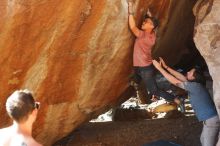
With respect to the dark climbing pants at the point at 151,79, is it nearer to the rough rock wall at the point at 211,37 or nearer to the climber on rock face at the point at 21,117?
the rough rock wall at the point at 211,37

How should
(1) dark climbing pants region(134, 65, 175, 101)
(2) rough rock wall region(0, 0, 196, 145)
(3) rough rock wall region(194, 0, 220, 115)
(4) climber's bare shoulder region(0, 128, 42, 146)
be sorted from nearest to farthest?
(4) climber's bare shoulder region(0, 128, 42, 146), (2) rough rock wall region(0, 0, 196, 145), (3) rough rock wall region(194, 0, 220, 115), (1) dark climbing pants region(134, 65, 175, 101)

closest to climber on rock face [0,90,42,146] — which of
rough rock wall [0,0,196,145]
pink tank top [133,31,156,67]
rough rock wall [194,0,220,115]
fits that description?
rough rock wall [0,0,196,145]

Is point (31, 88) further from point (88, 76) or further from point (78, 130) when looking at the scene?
point (78, 130)

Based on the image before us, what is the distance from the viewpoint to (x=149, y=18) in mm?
8172

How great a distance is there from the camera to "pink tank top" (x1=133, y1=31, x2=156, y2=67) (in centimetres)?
818

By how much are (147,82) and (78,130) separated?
8.43ft

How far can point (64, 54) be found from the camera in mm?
7812

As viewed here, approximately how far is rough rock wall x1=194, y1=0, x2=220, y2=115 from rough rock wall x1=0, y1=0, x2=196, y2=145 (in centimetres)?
97

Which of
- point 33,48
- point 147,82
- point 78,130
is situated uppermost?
point 33,48

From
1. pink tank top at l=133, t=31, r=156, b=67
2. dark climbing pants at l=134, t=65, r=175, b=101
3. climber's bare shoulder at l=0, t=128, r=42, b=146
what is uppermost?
pink tank top at l=133, t=31, r=156, b=67

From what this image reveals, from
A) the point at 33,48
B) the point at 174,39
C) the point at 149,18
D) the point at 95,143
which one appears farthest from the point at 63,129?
the point at 174,39

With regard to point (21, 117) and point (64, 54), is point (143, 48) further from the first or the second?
point (21, 117)

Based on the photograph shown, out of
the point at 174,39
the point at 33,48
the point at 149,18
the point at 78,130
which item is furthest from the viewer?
the point at 174,39

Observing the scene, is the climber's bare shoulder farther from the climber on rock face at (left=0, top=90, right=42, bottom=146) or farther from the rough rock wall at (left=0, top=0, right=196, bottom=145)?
the rough rock wall at (left=0, top=0, right=196, bottom=145)
